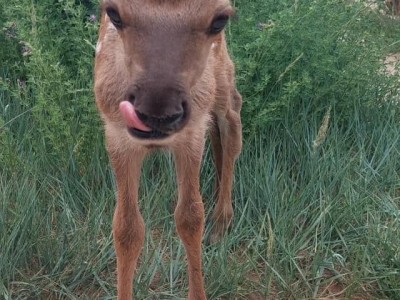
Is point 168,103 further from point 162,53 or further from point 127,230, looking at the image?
point 127,230

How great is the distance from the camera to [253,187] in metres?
4.23

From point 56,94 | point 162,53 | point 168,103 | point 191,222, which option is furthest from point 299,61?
point 168,103

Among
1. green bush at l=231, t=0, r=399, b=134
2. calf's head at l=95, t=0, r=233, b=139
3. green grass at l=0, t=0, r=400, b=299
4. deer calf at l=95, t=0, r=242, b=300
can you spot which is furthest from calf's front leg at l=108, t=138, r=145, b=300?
green bush at l=231, t=0, r=399, b=134

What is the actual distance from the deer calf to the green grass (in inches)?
10.0

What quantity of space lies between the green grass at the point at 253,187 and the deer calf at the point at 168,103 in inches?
10.0

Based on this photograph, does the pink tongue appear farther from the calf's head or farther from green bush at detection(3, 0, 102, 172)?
green bush at detection(3, 0, 102, 172)

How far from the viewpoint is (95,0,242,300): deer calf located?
242 cm

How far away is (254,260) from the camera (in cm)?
378

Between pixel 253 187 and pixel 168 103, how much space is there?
198cm

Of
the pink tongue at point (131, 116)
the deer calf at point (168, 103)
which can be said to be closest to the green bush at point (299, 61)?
the deer calf at point (168, 103)

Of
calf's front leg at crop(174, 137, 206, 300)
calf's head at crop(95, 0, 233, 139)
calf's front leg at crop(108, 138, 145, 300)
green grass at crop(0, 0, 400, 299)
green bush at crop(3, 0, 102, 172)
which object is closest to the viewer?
calf's head at crop(95, 0, 233, 139)

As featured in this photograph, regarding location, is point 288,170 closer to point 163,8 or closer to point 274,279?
point 274,279

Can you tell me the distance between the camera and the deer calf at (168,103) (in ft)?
7.93

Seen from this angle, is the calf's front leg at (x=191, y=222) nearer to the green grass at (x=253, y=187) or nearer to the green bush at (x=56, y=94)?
the green grass at (x=253, y=187)
